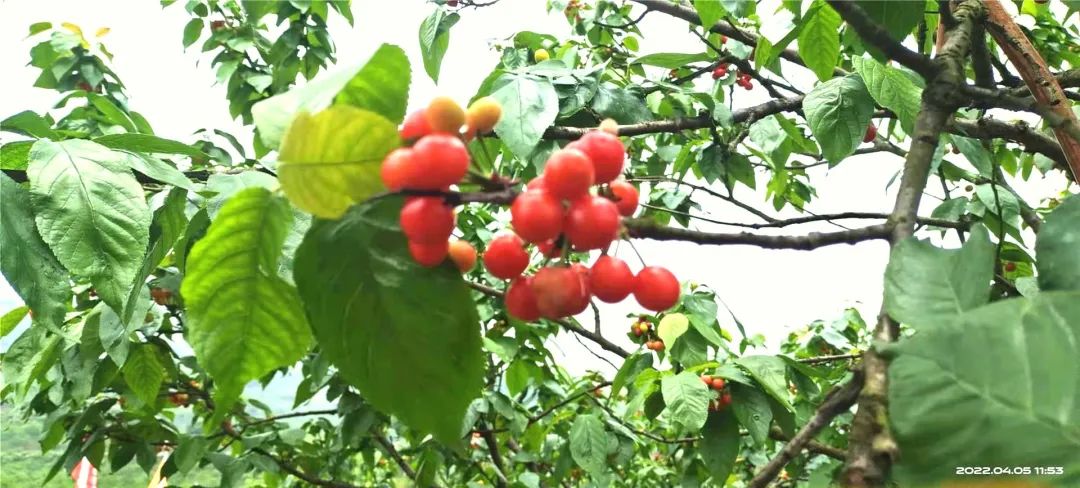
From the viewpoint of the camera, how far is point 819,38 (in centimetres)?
67

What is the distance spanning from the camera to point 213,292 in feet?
0.99

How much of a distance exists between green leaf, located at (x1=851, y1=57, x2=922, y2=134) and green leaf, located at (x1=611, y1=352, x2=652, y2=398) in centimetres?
45

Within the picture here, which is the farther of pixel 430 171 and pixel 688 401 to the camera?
pixel 688 401

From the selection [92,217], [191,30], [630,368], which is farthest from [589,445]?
[191,30]

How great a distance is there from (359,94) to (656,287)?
0.47 ft

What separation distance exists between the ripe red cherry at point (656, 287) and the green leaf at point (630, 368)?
655 millimetres

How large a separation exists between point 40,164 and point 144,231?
0.28 feet

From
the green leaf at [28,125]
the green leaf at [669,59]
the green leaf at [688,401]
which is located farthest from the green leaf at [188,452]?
the green leaf at [669,59]

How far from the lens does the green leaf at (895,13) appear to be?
0.35 m

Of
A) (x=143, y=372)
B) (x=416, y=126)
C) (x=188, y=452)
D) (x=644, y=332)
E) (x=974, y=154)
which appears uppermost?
(x=416, y=126)

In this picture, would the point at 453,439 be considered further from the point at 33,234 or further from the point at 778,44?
the point at 778,44

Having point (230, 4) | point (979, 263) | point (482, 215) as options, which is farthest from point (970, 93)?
point (230, 4)

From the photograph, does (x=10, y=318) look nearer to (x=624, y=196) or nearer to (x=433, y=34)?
(x=433, y=34)

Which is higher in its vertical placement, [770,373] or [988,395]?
[988,395]
